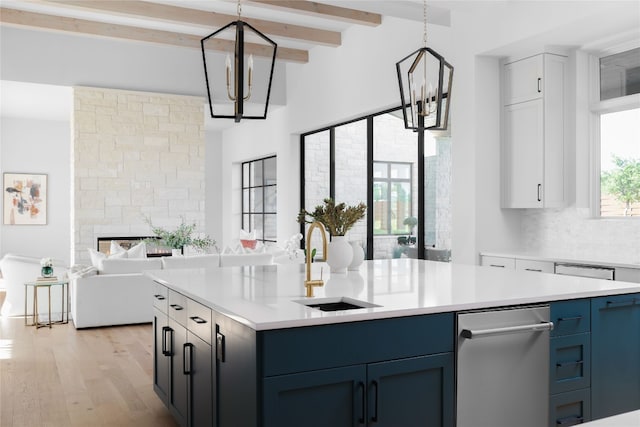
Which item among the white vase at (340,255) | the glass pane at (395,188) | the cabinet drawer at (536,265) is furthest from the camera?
the glass pane at (395,188)

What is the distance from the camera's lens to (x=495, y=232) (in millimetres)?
5484

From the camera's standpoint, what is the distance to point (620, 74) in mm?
4875

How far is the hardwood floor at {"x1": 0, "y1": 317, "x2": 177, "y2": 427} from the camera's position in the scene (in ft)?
11.2

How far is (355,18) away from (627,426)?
633 cm

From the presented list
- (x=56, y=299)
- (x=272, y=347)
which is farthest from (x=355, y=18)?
(x=272, y=347)

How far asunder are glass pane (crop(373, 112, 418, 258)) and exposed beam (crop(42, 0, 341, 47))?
1518 mm

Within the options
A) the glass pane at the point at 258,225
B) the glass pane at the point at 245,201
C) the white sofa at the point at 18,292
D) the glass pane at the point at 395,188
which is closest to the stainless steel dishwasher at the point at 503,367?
the glass pane at the point at 395,188

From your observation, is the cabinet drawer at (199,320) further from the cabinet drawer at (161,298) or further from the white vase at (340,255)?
the white vase at (340,255)

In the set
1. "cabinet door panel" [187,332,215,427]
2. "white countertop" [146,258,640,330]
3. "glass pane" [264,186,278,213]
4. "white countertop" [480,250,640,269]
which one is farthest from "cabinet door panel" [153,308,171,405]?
"glass pane" [264,186,278,213]

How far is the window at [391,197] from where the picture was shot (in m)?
6.92

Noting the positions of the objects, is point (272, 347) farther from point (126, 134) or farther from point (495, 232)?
point (126, 134)

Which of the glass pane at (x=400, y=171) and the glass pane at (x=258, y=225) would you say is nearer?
the glass pane at (x=400, y=171)

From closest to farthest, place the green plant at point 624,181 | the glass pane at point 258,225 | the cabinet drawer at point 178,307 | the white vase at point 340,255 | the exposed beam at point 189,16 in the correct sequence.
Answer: the cabinet drawer at point 178,307, the white vase at point 340,255, the green plant at point 624,181, the exposed beam at point 189,16, the glass pane at point 258,225

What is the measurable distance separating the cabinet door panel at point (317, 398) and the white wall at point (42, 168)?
10182mm
